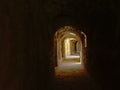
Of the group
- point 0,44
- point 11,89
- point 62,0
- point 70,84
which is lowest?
point 70,84

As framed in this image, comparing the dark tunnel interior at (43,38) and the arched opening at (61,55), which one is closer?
the dark tunnel interior at (43,38)

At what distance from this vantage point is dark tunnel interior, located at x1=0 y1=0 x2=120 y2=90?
8.74ft

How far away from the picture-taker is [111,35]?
22.3 ft

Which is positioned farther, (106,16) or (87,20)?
(87,20)

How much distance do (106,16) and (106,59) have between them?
1.33 metres

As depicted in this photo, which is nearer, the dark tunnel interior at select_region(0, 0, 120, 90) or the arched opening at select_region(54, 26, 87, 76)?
the dark tunnel interior at select_region(0, 0, 120, 90)

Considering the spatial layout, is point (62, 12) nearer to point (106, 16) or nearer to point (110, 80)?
point (106, 16)

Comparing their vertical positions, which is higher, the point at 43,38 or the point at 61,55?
the point at 43,38

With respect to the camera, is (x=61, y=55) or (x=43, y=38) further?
(x=61, y=55)

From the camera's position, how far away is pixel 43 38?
6.50 metres

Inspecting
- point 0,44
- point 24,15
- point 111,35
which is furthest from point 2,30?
point 111,35

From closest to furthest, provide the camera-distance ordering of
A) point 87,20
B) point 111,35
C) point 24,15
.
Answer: point 24,15
point 111,35
point 87,20

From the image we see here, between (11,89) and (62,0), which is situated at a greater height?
(62,0)

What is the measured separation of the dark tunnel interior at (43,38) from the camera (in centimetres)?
266
